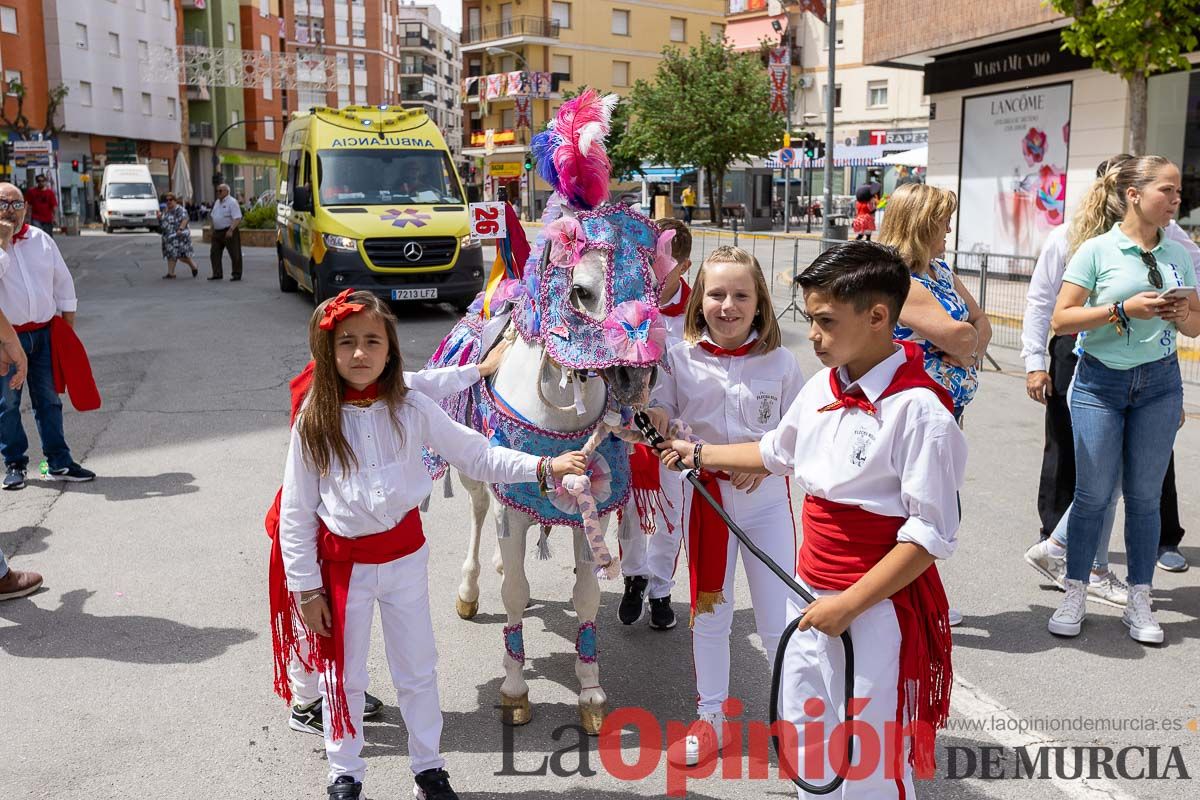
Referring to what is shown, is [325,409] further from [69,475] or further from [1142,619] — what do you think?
[69,475]

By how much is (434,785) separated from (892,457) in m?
1.79

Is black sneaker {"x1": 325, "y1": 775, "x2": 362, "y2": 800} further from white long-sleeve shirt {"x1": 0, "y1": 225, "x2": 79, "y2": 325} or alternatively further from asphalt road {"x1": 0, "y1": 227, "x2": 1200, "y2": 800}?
white long-sleeve shirt {"x1": 0, "y1": 225, "x2": 79, "y2": 325}

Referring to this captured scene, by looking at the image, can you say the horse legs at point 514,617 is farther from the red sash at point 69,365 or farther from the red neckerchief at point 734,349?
the red sash at point 69,365

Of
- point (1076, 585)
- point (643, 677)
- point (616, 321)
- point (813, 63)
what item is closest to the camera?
point (616, 321)

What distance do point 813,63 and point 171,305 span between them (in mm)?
43353

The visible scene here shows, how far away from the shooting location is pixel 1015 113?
18.7m

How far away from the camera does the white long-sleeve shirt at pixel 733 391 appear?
3480 mm

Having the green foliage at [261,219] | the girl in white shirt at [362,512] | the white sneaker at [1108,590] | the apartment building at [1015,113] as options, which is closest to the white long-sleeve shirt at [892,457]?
the girl in white shirt at [362,512]

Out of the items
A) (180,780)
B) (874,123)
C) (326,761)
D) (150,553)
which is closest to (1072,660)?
(326,761)

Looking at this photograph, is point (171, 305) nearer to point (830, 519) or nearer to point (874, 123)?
point (830, 519)

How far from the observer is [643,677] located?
4180 mm

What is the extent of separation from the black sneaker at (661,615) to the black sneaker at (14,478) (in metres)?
4.61

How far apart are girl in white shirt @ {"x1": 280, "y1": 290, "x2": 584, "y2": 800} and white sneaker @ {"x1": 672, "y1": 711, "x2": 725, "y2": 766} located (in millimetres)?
819

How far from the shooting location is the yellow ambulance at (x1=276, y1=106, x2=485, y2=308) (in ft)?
44.6
